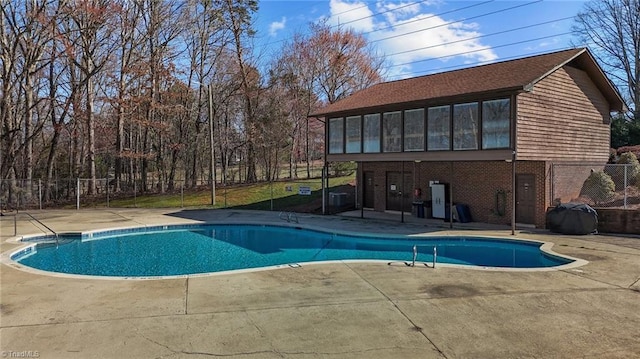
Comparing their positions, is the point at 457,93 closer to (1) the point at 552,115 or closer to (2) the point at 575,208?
(1) the point at 552,115

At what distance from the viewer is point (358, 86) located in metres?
34.2

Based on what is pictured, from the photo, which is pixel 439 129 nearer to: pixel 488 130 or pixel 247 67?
pixel 488 130

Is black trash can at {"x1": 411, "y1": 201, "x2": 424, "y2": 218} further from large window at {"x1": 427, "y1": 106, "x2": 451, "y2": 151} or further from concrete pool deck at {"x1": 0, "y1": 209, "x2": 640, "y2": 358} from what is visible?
concrete pool deck at {"x1": 0, "y1": 209, "x2": 640, "y2": 358}

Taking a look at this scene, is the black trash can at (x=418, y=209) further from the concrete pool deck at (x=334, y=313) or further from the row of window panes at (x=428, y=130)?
the concrete pool deck at (x=334, y=313)

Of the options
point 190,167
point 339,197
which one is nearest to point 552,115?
point 339,197

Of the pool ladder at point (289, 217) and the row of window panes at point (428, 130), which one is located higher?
the row of window panes at point (428, 130)

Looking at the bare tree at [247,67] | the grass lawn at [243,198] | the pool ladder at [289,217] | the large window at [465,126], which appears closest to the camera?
the large window at [465,126]

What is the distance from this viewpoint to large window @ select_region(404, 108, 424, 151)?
16359 millimetres

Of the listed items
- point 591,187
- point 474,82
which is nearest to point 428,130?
point 474,82

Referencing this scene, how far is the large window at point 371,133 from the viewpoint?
17964 mm

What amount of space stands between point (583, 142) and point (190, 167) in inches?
1088

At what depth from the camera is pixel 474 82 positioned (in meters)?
15.6

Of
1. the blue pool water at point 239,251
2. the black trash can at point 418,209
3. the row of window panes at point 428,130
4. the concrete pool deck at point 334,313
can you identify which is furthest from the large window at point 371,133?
the concrete pool deck at point 334,313

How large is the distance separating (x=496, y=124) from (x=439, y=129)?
7.09ft
